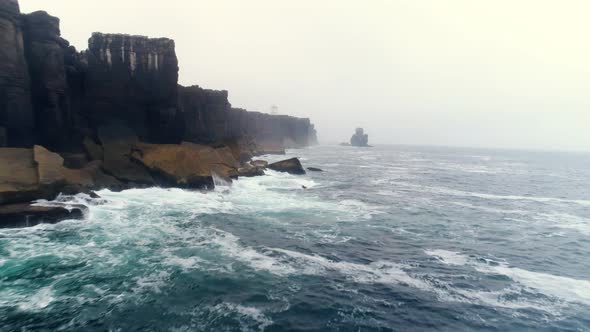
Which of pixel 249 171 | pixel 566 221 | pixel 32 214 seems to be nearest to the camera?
pixel 32 214

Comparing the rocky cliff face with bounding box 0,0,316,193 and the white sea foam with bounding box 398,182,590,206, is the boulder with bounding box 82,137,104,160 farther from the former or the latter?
the white sea foam with bounding box 398,182,590,206

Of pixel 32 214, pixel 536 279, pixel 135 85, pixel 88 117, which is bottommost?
pixel 536 279

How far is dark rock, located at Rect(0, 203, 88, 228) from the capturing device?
16.5 m

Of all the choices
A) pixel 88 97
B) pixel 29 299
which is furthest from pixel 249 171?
pixel 29 299

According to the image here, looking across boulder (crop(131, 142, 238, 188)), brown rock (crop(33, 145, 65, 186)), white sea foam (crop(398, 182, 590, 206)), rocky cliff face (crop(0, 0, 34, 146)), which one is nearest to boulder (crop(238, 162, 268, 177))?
boulder (crop(131, 142, 238, 188))

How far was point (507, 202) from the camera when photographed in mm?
32406

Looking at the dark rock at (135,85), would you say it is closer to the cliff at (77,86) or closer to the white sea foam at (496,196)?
the cliff at (77,86)

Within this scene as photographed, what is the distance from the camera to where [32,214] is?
56.2 ft

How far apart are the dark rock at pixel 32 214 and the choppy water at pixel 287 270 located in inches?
27.4

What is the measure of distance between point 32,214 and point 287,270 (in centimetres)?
1419

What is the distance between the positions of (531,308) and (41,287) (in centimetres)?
1759

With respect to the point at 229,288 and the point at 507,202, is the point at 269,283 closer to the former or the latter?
the point at 229,288

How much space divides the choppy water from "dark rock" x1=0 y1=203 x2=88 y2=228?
695 mm

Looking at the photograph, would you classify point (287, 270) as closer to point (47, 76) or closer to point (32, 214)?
point (32, 214)
